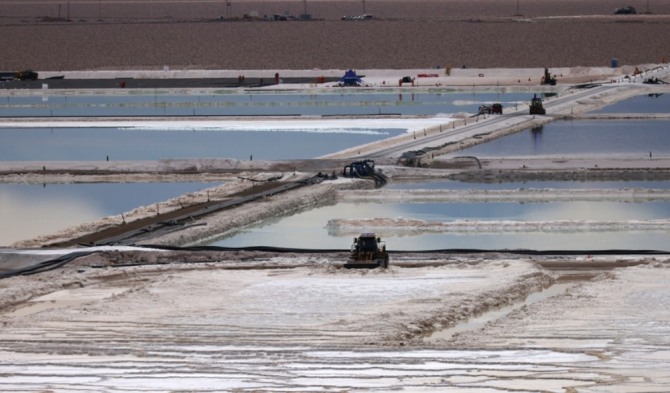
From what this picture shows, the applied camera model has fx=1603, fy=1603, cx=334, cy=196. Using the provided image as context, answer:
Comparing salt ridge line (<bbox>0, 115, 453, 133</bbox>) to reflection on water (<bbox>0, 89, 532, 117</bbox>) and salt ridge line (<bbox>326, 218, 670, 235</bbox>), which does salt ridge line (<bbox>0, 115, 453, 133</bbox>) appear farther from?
salt ridge line (<bbox>326, 218, 670, 235</bbox>)

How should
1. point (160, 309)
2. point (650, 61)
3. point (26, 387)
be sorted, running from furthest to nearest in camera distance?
point (650, 61), point (160, 309), point (26, 387)

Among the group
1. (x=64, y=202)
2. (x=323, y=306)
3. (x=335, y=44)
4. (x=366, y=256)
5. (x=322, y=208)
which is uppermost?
(x=335, y=44)

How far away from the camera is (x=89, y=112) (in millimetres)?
66938

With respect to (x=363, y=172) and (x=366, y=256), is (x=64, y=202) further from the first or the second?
(x=366, y=256)

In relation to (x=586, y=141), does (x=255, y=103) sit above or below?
above

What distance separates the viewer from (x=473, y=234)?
31.6 metres

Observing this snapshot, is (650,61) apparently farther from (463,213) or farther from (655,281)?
(655,281)

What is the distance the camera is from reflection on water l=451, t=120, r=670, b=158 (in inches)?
1842

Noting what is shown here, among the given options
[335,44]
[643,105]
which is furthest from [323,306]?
[335,44]

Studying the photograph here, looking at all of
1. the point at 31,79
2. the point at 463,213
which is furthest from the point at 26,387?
the point at 31,79

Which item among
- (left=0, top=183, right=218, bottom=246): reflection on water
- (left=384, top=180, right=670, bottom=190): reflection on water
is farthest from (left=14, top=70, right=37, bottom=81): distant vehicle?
(left=384, top=180, right=670, bottom=190): reflection on water

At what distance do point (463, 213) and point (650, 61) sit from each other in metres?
74.9

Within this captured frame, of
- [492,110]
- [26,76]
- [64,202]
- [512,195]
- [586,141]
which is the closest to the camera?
[512,195]

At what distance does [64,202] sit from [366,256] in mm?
13075
